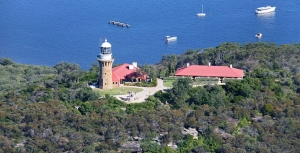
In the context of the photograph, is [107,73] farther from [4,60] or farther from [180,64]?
[4,60]

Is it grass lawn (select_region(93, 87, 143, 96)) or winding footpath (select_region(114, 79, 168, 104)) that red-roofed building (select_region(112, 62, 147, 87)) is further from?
winding footpath (select_region(114, 79, 168, 104))

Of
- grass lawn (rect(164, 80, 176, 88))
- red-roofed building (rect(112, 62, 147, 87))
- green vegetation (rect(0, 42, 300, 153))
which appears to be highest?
red-roofed building (rect(112, 62, 147, 87))

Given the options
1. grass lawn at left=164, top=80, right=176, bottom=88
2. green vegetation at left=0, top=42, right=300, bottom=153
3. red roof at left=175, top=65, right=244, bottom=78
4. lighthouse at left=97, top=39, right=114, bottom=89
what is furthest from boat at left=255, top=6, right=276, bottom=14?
lighthouse at left=97, top=39, right=114, bottom=89

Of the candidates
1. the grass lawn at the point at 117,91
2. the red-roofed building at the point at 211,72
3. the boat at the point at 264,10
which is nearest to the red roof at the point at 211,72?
the red-roofed building at the point at 211,72

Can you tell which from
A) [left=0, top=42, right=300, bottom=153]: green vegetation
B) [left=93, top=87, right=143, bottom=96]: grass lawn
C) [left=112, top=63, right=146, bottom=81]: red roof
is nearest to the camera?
[left=0, top=42, right=300, bottom=153]: green vegetation

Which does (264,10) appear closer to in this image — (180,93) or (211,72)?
(211,72)

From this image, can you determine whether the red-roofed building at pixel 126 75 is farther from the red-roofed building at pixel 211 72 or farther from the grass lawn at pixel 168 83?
the red-roofed building at pixel 211 72

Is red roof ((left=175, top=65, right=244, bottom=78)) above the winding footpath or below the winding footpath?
above
